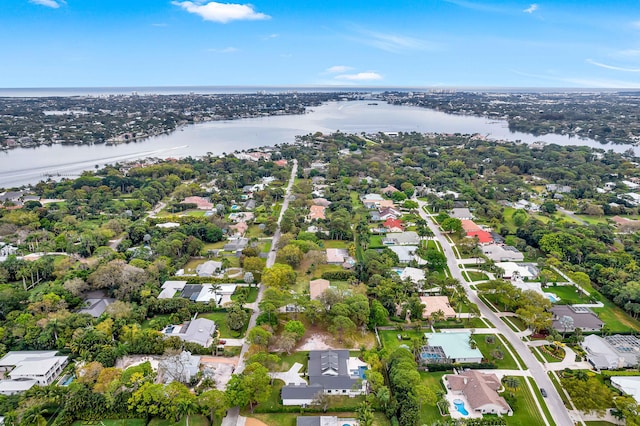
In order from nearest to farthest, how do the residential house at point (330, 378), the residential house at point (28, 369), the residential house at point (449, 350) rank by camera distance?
the residential house at point (330, 378)
the residential house at point (28, 369)
the residential house at point (449, 350)

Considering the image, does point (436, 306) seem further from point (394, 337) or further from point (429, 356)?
point (429, 356)

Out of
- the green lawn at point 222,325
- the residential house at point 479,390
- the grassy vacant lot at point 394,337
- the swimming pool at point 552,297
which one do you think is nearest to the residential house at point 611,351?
the swimming pool at point 552,297

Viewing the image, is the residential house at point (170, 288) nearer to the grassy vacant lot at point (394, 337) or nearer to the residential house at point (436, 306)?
the grassy vacant lot at point (394, 337)

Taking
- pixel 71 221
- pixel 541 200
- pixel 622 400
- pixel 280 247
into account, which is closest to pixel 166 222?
pixel 71 221

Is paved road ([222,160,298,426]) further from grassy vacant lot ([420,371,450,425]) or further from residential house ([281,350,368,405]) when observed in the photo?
grassy vacant lot ([420,371,450,425])

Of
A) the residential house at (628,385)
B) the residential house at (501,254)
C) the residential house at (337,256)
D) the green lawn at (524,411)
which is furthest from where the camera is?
the residential house at (501,254)

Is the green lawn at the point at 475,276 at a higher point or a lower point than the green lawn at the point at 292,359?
higher

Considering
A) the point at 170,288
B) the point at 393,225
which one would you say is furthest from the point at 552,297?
the point at 170,288
